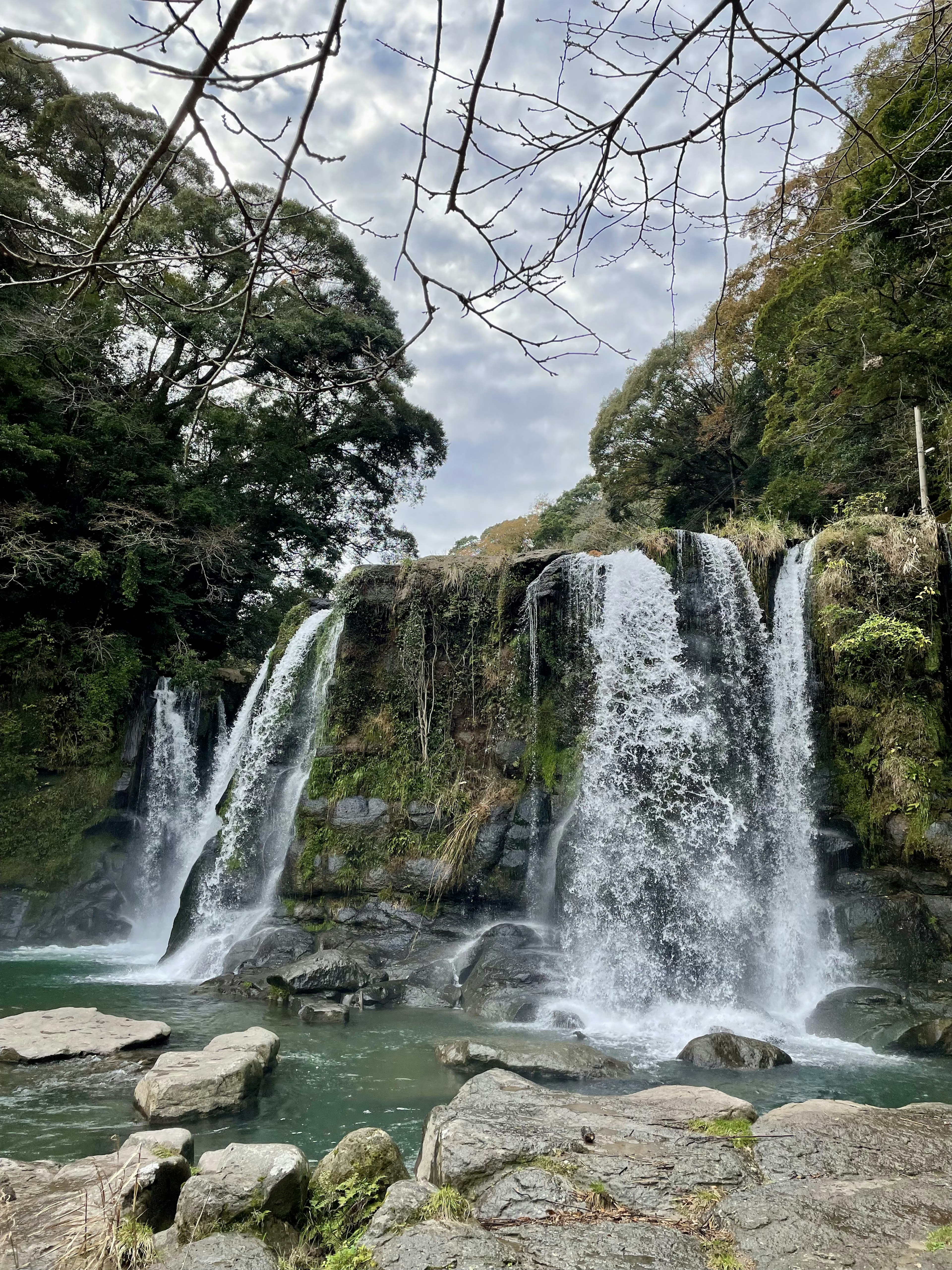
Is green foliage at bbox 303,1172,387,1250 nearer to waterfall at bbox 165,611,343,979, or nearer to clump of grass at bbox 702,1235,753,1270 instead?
clump of grass at bbox 702,1235,753,1270

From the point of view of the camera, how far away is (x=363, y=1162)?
12.0ft

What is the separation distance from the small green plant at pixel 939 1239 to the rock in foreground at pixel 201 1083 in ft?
13.9

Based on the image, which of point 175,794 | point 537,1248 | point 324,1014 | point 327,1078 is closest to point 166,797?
point 175,794

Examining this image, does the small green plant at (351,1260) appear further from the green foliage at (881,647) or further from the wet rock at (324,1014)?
the green foliage at (881,647)

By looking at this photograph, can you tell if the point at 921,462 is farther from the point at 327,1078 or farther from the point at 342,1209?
the point at 342,1209

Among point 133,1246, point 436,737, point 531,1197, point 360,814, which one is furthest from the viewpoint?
point 436,737

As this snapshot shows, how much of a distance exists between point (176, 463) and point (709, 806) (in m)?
13.3

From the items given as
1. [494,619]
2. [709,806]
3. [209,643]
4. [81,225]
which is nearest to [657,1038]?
[709,806]

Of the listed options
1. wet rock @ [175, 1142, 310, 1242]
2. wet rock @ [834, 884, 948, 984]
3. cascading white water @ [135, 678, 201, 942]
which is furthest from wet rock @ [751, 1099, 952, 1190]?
cascading white water @ [135, 678, 201, 942]

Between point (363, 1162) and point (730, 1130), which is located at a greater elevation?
point (730, 1130)

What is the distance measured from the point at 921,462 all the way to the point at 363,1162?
1182cm

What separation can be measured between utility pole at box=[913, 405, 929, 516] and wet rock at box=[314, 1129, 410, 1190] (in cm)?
1092

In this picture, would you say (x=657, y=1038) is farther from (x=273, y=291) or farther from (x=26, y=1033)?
(x=273, y=291)

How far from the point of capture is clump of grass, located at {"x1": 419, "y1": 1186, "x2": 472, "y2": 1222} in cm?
302
